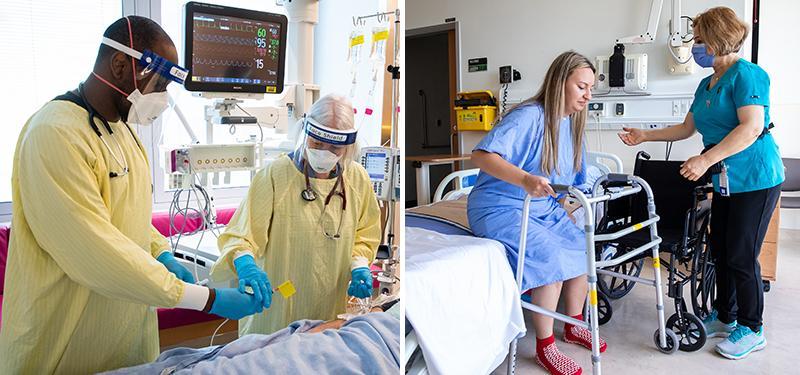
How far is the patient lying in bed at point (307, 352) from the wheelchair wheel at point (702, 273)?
5.02ft

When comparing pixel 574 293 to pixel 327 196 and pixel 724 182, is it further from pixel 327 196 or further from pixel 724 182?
pixel 327 196

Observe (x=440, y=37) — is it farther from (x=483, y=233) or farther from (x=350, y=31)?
(x=483, y=233)

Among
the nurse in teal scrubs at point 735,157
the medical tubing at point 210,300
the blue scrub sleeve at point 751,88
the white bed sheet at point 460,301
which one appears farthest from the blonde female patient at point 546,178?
the medical tubing at point 210,300

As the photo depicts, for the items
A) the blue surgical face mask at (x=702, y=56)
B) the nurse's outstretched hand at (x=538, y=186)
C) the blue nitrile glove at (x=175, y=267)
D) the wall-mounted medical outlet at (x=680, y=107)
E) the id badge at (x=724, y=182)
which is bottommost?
the blue nitrile glove at (x=175, y=267)

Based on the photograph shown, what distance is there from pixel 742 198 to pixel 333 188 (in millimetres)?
1593

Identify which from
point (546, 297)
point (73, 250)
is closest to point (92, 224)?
point (73, 250)

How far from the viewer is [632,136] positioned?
193 cm

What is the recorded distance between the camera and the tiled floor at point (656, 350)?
1693 mm

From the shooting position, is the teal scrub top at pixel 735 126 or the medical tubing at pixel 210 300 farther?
the teal scrub top at pixel 735 126

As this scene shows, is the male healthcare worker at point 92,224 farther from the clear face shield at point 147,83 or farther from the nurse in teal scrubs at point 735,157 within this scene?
the nurse in teal scrubs at point 735,157

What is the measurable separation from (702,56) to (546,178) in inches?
37.5

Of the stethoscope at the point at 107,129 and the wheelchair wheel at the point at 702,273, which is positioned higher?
the stethoscope at the point at 107,129

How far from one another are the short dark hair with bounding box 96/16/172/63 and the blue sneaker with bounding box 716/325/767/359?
2.02 meters

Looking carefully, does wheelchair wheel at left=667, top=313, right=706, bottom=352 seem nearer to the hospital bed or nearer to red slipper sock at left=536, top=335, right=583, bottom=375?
the hospital bed
